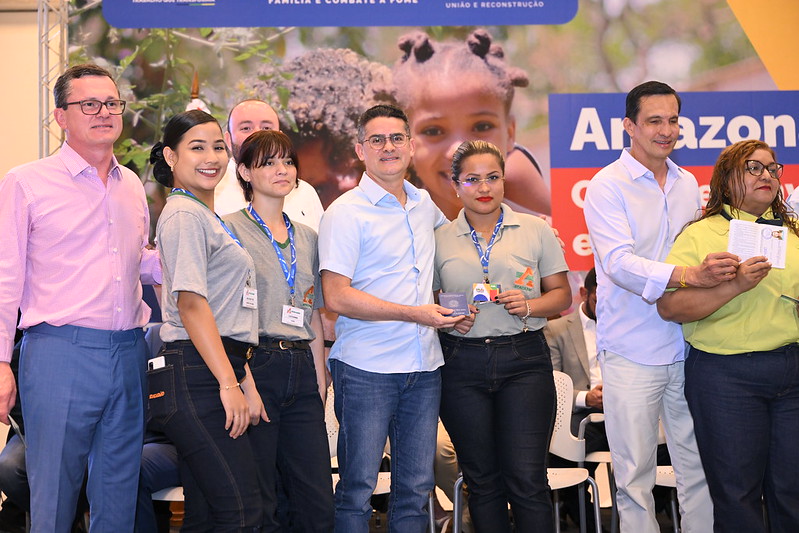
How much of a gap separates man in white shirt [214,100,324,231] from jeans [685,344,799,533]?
2202mm

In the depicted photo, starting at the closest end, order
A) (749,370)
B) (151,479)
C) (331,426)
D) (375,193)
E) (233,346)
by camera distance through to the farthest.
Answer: (233,346) < (749,370) < (375,193) < (151,479) < (331,426)

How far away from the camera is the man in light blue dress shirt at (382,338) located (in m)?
3.28

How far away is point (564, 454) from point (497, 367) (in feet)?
4.28

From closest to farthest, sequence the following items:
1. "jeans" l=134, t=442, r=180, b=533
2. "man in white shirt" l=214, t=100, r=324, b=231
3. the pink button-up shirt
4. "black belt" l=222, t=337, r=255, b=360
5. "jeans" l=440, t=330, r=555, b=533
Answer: "black belt" l=222, t=337, r=255, b=360, the pink button-up shirt, "jeans" l=440, t=330, r=555, b=533, "jeans" l=134, t=442, r=180, b=533, "man in white shirt" l=214, t=100, r=324, b=231

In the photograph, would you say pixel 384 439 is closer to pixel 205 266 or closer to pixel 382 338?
pixel 382 338

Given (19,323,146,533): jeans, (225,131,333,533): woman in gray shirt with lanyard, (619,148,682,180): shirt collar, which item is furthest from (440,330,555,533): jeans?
(19,323,146,533): jeans

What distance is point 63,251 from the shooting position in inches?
121

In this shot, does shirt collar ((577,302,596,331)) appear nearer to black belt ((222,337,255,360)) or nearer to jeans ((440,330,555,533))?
jeans ((440,330,555,533))

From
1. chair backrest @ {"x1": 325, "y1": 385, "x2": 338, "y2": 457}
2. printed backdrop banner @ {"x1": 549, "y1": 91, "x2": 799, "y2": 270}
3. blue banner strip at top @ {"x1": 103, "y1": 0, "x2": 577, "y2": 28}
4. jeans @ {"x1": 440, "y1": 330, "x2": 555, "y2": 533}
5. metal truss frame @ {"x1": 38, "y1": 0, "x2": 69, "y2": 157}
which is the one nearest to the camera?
jeans @ {"x1": 440, "y1": 330, "x2": 555, "y2": 533}

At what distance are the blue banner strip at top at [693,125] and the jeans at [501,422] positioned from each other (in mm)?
2853

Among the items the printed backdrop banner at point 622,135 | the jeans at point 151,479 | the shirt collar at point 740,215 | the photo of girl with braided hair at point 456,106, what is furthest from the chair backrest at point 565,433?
the jeans at point 151,479

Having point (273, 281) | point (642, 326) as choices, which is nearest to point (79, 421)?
point (273, 281)

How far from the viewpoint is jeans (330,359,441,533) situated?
3275 millimetres

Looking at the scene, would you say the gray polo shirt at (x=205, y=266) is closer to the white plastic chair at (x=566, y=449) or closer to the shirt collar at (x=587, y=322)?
the white plastic chair at (x=566, y=449)
